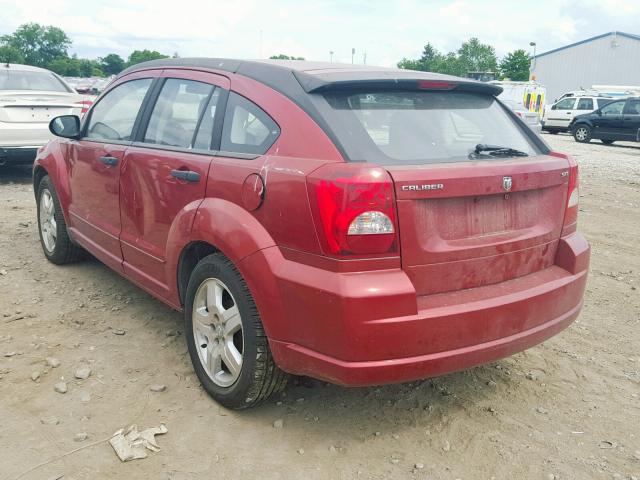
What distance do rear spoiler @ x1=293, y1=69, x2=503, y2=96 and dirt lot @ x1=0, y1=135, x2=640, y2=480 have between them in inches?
62.0

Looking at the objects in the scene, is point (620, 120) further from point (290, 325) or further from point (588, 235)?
point (290, 325)

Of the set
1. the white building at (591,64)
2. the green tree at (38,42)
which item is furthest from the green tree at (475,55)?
the green tree at (38,42)

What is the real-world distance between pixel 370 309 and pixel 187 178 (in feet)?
4.28

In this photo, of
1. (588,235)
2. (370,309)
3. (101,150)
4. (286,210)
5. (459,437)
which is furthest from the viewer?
(588,235)

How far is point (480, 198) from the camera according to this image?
275 cm

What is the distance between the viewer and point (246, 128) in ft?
10.00

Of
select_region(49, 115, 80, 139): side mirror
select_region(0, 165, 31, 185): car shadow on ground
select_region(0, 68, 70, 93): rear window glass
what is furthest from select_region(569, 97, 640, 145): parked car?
select_region(49, 115, 80, 139): side mirror

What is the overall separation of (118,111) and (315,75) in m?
1.97

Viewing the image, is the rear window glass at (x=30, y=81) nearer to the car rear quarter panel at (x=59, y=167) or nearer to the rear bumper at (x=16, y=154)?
the rear bumper at (x=16, y=154)

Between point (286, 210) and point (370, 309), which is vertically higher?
point (286, 210)

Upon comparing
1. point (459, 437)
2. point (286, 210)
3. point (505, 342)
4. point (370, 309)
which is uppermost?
point (286, 210)

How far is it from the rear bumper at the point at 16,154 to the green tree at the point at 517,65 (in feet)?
271

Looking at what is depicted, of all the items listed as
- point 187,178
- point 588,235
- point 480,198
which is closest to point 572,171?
point 480,198

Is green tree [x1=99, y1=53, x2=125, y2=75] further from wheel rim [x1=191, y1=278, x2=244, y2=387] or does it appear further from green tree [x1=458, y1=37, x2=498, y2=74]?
wheel rim [x1=191, y1=278, x2=244, y2=387]
